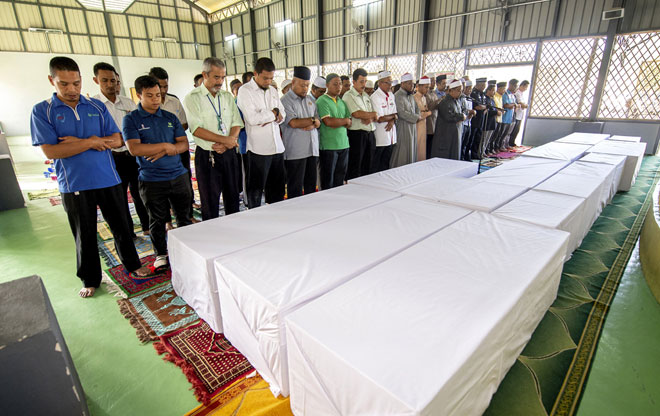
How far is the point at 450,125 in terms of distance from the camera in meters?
4.20

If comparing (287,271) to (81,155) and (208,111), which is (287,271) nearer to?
(81,155)

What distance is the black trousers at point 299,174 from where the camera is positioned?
2.91 meters

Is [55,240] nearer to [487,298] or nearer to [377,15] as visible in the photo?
[487,298]

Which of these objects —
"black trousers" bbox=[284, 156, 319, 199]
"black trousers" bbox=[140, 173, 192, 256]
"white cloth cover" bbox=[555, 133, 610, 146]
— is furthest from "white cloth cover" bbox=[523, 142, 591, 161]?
"black trousers" bbox=[140, 173, 192, 256]

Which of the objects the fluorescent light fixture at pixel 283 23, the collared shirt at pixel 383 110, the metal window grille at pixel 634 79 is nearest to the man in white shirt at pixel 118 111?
the collared shirt at pixel 383 110

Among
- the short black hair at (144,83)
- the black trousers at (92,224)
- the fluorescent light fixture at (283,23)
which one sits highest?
the fluorescent light fixture at (283,23)

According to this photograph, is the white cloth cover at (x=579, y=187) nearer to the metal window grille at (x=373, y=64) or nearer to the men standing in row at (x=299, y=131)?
the men standing in row at (x=299, y=131)

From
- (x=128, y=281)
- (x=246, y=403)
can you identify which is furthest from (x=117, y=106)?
(x=246, y=403)

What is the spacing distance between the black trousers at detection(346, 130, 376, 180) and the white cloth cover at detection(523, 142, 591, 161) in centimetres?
166

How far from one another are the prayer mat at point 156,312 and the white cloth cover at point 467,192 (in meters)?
1.53

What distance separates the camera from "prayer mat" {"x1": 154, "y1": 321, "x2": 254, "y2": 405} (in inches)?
49.5

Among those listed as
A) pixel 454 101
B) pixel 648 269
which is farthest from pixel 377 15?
pixel 648 269

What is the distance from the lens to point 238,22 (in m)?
13.1

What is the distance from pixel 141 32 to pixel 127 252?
13755mm
